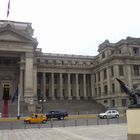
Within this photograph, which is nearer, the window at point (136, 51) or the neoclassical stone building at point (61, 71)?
the neoclassical stone building at point (61, 71)

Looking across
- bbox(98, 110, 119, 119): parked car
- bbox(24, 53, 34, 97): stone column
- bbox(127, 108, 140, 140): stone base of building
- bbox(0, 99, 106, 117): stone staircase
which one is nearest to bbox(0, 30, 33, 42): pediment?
bbox(24, 53, 34, 97): stone column

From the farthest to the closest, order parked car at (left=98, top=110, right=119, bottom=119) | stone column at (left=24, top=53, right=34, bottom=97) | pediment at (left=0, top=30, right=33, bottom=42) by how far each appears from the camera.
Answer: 1. pediment at (left=0, top=30, right=33, bottom=42)
2. stone column at (left=24, top=53, right=34, bottom=97)
3. parked car at (left=98, top=110, right=119, bottom=119)

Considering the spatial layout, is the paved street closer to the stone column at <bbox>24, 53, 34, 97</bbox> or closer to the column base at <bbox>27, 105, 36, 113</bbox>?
the column base at <bbox>27, 105, 36, 113</bbox>

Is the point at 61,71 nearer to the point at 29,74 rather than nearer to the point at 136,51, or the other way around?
the point at 29,74

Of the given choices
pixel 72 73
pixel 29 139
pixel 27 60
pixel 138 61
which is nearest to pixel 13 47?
pixel 27 60

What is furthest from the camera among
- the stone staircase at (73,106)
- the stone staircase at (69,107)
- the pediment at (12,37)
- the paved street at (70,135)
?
the pediment at (12,37)

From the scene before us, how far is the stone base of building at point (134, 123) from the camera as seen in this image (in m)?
11.9

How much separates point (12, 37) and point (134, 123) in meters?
56.5

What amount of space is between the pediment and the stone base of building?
5539 centimetres

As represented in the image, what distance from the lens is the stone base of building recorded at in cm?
1193

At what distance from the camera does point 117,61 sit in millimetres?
67625

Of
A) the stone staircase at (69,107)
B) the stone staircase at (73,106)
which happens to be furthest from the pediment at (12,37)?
the stone staircase at (73,106)

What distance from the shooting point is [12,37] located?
211ft

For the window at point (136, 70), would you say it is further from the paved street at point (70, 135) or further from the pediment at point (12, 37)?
the paved street at point (70, 135)
